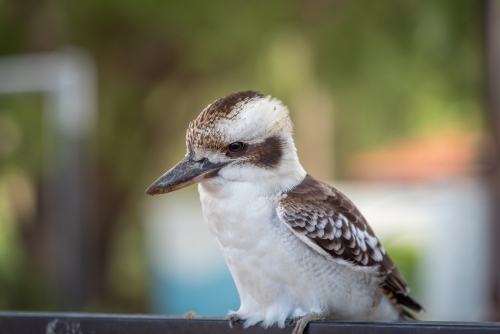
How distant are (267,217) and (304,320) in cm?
35

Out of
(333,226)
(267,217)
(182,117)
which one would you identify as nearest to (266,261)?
(267,217)

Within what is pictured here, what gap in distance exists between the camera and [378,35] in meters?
6.57

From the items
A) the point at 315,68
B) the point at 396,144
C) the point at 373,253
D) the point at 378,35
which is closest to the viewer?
the point at 373,253

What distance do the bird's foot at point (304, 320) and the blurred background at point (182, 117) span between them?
10.4 ft

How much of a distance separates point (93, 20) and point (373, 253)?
5253mm

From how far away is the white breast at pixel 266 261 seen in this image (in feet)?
8.08

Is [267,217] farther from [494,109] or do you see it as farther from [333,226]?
[494,109]

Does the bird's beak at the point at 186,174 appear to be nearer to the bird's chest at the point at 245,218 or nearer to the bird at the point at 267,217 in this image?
the bird at the point at 267,217

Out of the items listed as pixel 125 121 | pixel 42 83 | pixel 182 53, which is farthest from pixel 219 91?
pixel 42 83

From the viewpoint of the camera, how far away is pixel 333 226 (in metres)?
2.57

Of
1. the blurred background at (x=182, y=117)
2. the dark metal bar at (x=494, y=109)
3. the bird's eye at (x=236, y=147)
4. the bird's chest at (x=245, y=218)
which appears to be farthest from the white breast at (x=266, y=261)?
the blurred background at (x=182, y=117)

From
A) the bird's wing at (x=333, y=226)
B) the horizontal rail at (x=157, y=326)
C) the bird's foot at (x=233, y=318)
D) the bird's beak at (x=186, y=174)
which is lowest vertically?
the bird's foot at (x=233, y=318)

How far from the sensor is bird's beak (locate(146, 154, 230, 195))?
2.29 m

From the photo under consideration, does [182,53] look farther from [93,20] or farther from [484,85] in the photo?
[484,85]
